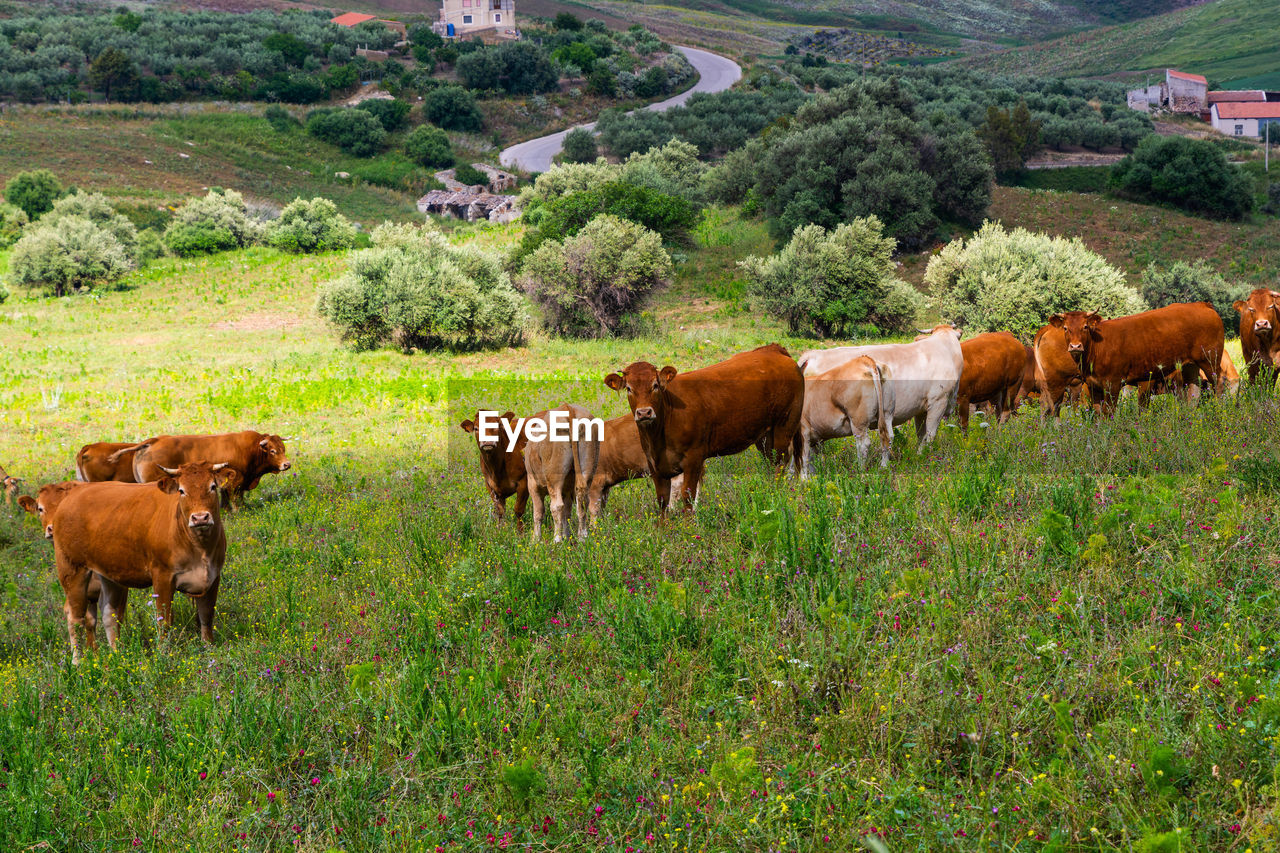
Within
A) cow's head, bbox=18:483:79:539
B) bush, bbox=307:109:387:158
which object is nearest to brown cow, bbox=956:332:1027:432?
cow's head, bbox=18:483:79:539

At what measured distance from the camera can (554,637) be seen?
573 cm

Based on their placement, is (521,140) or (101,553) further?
(521,140)

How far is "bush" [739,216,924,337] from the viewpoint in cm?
3478

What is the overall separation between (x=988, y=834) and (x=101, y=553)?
7648 mm

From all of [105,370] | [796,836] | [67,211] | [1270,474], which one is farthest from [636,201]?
[796,836]

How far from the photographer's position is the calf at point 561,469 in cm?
962

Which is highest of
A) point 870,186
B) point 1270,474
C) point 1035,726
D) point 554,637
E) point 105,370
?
point 870,186

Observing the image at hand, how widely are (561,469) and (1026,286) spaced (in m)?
26.9

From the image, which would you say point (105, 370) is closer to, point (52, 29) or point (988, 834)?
point (988, 834)

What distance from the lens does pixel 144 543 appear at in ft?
25.4

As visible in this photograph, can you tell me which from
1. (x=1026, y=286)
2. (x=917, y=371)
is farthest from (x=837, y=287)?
(x=917, y=371)

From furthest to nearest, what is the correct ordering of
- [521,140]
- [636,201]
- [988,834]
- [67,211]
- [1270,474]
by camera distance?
1. [521,140]
2. [67,211]
3. [636,201]
4. [1270,474]
5. [988,834]

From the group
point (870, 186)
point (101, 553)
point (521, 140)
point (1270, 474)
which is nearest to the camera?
point (1270, 474)

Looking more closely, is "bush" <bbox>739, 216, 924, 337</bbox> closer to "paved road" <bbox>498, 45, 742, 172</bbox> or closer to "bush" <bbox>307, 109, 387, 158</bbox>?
"paved road" <bbox>498, 45, 742, 172</bbox>
